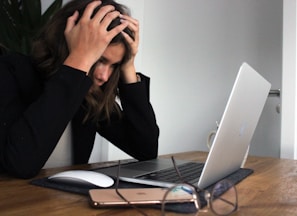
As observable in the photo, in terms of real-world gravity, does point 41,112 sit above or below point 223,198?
above

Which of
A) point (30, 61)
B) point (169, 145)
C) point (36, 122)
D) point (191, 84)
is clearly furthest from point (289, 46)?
point (36, 122)

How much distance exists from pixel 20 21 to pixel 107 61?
1246 mm

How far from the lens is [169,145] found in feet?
8.16

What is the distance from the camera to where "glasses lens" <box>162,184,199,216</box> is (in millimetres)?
500

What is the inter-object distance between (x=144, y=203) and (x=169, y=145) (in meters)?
1.98

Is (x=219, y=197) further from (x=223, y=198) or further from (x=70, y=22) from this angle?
(x=70, y=22)

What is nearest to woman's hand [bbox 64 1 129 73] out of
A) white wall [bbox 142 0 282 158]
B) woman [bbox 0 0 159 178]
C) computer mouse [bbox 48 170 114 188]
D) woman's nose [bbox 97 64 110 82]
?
woman [bbox 0 0 159 178]

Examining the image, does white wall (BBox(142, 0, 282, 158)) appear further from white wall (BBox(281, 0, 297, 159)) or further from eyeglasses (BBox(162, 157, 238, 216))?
eyeglasses (BBox(162, 157, 238, 216))

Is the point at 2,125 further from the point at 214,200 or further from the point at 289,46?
the point at 289,46

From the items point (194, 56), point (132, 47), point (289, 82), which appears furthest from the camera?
point (194, 56)

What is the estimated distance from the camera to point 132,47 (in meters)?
0.99

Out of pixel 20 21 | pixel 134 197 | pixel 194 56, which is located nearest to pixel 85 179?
pixel 134 197

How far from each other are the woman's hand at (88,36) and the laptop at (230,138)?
0.27m

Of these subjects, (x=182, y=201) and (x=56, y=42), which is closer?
(x=182, y=201)
